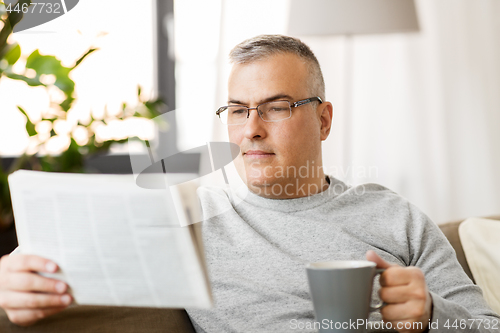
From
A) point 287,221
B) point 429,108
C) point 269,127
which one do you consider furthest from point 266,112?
point 429,108

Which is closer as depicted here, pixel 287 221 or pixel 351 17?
pixel 287 221

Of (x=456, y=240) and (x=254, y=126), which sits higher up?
(x=254, y=126)

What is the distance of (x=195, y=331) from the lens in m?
1.00

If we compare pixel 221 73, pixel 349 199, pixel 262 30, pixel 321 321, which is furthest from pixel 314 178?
pixel 262 30

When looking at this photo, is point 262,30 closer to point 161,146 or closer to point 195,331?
point 161,146

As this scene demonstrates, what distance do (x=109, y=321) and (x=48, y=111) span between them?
0.79m

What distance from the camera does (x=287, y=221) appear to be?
3.53 ft

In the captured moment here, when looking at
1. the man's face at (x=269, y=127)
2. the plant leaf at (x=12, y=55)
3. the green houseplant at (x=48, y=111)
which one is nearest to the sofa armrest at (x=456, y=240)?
the man's face at (x=269, y=127)

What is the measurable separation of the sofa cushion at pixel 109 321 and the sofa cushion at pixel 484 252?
0.74 m

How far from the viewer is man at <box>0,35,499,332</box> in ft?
3.07

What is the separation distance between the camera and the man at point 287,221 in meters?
0.94

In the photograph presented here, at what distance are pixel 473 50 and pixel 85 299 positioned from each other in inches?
91.4

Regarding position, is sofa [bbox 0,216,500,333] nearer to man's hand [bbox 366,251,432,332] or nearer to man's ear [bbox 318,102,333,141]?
man's hand [bbox 366,251,432,332]

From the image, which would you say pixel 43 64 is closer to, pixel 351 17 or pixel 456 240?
pixel 456 240
